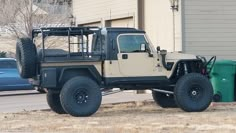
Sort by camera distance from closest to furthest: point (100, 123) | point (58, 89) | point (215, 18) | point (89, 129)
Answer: point (89, 129) < point (100, 123) < point (58, 89) < point (215, 18)

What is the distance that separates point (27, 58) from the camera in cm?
1636

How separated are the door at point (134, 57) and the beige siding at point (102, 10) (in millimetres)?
8534

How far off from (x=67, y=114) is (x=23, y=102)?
20.0 ft

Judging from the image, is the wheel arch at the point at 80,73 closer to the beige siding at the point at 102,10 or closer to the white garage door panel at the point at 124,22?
the beige siding at the point at 102,10

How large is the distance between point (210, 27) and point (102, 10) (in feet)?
21.4

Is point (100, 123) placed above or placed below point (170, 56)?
below

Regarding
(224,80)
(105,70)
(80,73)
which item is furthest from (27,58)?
(224,80)

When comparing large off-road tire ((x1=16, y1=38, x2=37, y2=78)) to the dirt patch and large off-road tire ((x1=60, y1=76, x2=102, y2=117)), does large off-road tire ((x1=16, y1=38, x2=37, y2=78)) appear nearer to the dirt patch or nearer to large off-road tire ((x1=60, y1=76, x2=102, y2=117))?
large off-road tire ((x1=60, y1=76, x2=102, y2=117))

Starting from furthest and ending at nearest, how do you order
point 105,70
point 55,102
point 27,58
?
1. point 55,102
2. point 105,70
3. point 27,58

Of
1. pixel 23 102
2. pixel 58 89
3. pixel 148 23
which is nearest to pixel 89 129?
pixel 58 89

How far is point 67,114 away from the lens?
57.7 ft

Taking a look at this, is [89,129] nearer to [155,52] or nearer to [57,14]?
[155,52]

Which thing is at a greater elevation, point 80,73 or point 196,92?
point 80,73

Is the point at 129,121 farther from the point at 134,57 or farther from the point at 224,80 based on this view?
the point at 224,80
